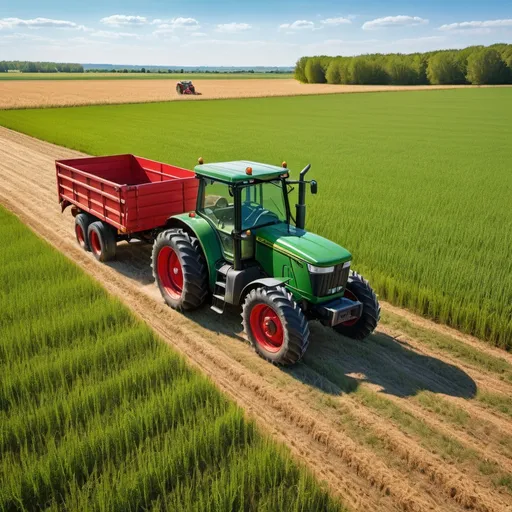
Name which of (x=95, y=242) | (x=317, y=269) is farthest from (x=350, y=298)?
(x=95, y=242)

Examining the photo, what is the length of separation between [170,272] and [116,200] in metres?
1.78

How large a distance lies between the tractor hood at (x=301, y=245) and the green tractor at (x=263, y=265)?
0.04 ft

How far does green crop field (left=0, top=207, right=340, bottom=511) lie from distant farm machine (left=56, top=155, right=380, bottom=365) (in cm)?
110

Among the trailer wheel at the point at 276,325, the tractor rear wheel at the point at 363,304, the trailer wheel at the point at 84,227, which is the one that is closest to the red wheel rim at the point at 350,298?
the tractor rear wheel at the point at 363,304

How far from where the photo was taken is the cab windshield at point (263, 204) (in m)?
6.60

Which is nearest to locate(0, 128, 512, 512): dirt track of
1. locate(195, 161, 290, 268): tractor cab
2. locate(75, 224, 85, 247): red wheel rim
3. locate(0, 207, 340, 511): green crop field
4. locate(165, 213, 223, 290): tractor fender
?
locate(0, 207, 340, 511): green crop field

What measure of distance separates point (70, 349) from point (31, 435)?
1545 mm

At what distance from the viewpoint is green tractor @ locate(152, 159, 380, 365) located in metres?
5.89

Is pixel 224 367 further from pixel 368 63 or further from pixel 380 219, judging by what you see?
pixel 368 63

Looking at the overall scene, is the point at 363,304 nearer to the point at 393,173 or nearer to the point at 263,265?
the point at 263,265

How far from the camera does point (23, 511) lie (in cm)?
369

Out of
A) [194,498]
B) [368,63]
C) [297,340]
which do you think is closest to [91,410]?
[194,498]

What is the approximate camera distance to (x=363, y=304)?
20.9 ft

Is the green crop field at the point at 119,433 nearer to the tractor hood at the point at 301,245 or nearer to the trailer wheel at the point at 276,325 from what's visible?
the trailer wheel at the point at 276,325
